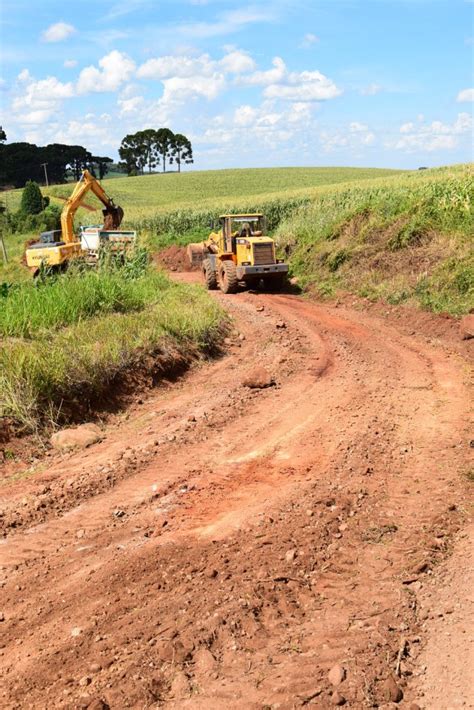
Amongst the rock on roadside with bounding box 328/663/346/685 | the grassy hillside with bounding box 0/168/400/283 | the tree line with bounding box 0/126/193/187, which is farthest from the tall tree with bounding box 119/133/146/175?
the rock on roadside with bounding box 328/663/346/685

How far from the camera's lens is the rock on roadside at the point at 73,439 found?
24.5 ft

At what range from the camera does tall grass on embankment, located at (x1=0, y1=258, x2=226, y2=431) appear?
7809 mm

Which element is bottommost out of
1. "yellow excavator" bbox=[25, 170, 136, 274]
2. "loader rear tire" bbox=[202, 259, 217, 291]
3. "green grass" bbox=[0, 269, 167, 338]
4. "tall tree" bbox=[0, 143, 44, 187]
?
"loader rear tire" bbox=[202, 259, 217, 291]

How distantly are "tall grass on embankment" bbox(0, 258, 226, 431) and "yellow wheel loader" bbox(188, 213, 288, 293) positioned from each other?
183 inches

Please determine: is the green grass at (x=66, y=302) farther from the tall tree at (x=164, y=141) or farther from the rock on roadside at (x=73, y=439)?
the tall tree at (x=164, y=141)

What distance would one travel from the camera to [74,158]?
93.9 m

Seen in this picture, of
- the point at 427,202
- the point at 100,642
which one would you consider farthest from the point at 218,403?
the point at 427,202

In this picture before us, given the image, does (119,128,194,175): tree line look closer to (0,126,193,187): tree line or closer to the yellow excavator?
(0,126,193,187): tree line

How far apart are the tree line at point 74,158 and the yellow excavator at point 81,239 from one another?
192 ft

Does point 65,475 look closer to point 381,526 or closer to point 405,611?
point 381,526

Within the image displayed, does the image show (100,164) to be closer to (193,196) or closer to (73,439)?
(193,196)

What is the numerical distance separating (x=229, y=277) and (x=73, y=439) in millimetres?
11126

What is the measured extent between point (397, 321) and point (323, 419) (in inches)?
269

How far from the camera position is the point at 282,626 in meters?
4.28
